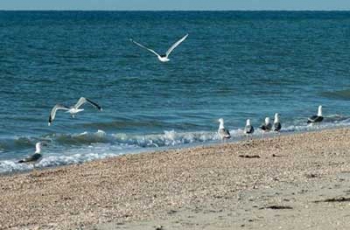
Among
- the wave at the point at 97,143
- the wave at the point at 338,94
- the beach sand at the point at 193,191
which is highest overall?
the wave at the point at 338,94

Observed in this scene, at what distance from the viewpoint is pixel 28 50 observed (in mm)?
61125

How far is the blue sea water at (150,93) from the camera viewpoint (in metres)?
23.1

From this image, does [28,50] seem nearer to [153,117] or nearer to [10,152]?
[153,117]

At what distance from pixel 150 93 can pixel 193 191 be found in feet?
69.6

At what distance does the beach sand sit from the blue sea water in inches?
102

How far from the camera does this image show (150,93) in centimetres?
3503

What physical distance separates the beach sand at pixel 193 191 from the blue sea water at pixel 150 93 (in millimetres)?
2598

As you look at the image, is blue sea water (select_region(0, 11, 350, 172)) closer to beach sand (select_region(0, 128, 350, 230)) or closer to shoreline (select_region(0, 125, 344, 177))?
shoreline (select_region(0, 125, 344, 177))

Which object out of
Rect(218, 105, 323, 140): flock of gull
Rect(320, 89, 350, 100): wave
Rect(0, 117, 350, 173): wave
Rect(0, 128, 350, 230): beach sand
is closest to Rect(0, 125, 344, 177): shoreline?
Rect(0, 117, 350, 173): wave

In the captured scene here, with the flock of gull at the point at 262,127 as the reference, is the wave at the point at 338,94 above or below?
above

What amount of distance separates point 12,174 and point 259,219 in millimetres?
7691

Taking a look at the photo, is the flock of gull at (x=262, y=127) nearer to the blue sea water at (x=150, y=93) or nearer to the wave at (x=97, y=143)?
the wave at (x=97, y=143)

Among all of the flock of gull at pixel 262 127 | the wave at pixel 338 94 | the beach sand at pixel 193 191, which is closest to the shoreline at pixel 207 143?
the flock of gull at pixel 262 127

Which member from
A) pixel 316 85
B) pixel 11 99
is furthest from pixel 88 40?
pixel 11 99
